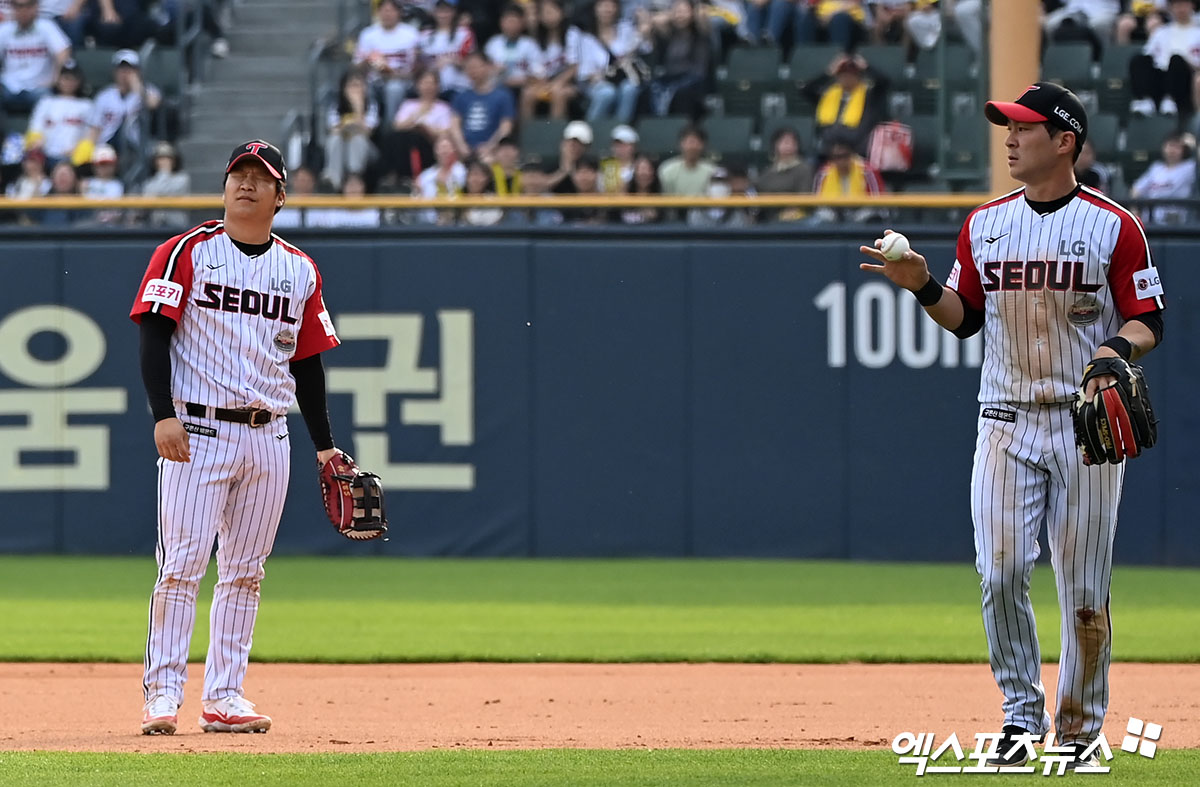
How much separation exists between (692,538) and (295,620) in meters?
3.40

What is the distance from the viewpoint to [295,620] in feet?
31.2

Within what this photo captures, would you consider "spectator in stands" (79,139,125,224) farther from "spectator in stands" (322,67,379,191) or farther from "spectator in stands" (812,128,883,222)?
"spectator in stands" (812,128,883,222)

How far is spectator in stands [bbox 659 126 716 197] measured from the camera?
12.9 m

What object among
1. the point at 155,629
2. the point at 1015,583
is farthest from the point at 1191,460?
the point at 155,629

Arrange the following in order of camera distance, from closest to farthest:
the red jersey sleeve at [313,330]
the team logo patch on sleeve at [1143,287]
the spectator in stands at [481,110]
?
the team logo patch on sleeve at [1143,287]
the red jersey sleeve at [313,330]
the spectator in stands at [481,110]

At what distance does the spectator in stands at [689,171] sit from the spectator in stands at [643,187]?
0.07 meters

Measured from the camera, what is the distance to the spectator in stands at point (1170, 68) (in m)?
13.5

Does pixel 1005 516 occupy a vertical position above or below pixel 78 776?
above

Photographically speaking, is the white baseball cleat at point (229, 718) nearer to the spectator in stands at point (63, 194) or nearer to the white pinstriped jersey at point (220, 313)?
the white pinstriped jersey at point (220, 313)

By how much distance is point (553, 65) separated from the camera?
1463cm

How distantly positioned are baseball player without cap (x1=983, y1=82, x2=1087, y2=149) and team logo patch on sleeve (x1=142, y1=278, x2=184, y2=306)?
256 centimetres

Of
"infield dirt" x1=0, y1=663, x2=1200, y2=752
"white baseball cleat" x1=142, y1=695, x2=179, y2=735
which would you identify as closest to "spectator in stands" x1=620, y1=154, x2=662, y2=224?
"infield dirt" x1=0, y1=663, x2=1200, y2=752

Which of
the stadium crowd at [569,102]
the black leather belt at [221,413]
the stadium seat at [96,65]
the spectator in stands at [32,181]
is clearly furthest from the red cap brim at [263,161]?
the stadium seat at [96,65]

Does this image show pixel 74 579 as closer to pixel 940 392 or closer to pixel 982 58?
pixel 940 392
